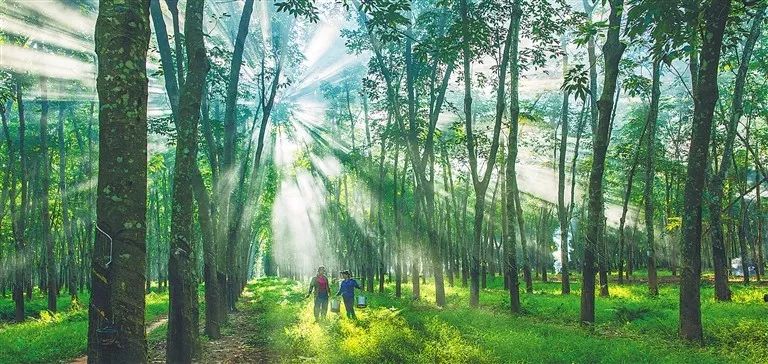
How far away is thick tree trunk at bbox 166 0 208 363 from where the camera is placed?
8.79m

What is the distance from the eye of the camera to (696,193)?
9.62 m

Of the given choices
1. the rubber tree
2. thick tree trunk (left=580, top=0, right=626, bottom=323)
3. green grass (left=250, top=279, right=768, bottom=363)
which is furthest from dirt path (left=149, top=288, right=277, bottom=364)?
the rubber tree

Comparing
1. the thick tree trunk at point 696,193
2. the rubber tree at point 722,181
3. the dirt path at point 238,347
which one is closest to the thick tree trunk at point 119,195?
the dirt path at point 238,347

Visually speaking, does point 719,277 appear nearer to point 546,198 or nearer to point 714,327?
point 714,327

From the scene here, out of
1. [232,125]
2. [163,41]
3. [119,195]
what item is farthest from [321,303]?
[119,195]

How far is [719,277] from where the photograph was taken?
1708 centimetres

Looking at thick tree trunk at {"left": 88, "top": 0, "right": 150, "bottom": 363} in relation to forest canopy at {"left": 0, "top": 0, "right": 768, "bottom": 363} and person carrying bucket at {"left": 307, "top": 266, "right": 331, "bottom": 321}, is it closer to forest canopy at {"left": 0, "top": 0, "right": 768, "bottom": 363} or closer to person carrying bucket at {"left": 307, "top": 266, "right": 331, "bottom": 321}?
forest canopy at {"left": 0, "top": 0, "right": 768, "bottom": 363}

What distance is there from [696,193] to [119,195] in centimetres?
973

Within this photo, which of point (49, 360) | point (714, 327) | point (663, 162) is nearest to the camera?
point (714, 327)

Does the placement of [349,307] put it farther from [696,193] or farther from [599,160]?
[696,193]

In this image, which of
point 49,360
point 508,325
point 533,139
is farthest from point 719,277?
point 49,360

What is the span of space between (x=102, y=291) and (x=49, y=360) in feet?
33.2

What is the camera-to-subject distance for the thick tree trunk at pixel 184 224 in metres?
8.79

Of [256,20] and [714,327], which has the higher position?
[256,20]
